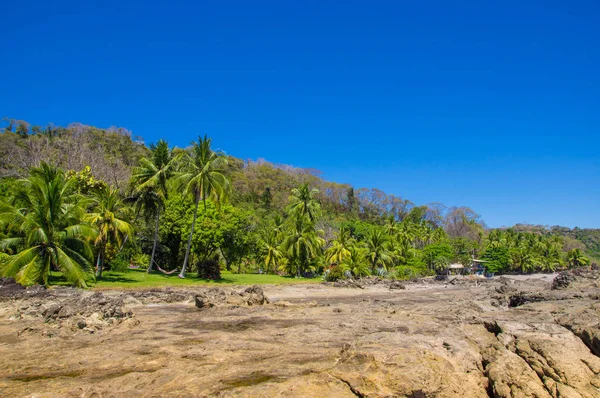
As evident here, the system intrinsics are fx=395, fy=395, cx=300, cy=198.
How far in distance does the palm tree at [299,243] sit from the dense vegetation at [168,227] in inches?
4.7

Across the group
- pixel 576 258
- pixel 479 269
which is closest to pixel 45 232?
pixel 479 269

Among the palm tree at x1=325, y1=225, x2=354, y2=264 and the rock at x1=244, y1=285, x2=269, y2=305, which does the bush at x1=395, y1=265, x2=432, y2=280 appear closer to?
the palm tree at x1=325, y1=225, x2=354, y2=264

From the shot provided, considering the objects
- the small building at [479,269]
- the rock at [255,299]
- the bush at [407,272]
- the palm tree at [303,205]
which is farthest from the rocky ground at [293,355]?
the small building at [479,269]

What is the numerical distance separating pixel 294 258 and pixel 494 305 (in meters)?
26.4

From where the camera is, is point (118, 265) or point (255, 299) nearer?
point (255, 299)

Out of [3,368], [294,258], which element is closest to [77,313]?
[3,368]

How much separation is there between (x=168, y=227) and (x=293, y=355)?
31.4 metres

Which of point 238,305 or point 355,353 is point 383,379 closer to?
point 355,353

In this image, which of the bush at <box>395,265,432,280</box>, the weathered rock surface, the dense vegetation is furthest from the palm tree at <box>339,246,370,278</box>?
the weathered rock surface

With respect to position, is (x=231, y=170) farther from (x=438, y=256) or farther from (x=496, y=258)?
(x=496, y=258)

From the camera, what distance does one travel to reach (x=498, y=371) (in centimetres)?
839

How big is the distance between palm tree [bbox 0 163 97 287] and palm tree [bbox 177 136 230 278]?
930 centimetres

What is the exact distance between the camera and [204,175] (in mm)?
30922

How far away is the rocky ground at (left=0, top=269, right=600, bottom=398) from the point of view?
7.97 metres
